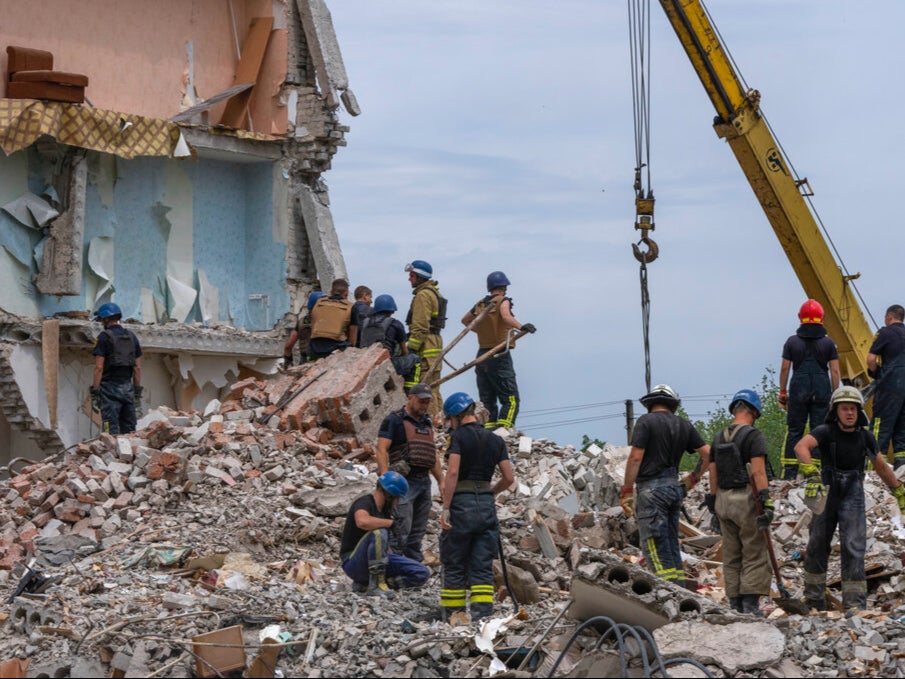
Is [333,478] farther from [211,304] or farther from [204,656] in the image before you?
[211,304]

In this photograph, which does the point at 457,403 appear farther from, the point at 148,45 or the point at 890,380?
the point at 148,45

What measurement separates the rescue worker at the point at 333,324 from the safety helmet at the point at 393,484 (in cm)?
562

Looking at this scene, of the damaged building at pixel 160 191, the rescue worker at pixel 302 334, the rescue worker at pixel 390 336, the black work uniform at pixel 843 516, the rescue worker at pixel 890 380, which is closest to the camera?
the black work uniform at pixel 843 516

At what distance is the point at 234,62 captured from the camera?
863 inches

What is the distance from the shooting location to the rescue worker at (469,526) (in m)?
10.6

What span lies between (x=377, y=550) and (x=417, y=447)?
3.18ft

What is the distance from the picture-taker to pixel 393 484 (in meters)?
11.5

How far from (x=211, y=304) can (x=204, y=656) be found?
39.7 ft

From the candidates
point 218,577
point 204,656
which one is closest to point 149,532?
point 218,577

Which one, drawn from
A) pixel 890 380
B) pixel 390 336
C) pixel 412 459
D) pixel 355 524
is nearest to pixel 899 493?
pixel 412 459

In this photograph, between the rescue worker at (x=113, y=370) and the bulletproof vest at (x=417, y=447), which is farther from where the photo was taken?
the rescue worker at (x=113, y=370)

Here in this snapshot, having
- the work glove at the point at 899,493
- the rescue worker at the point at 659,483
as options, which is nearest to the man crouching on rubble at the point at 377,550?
the rescue worker at the point at 659,483

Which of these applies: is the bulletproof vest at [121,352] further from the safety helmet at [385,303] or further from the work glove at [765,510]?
the work glove at [765,510]

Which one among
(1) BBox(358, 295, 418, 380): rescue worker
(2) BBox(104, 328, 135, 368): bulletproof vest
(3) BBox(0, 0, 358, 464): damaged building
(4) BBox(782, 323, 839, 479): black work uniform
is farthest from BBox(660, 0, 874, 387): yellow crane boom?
(2) BBox(104, 328, 135, 368): bulletproof vest
